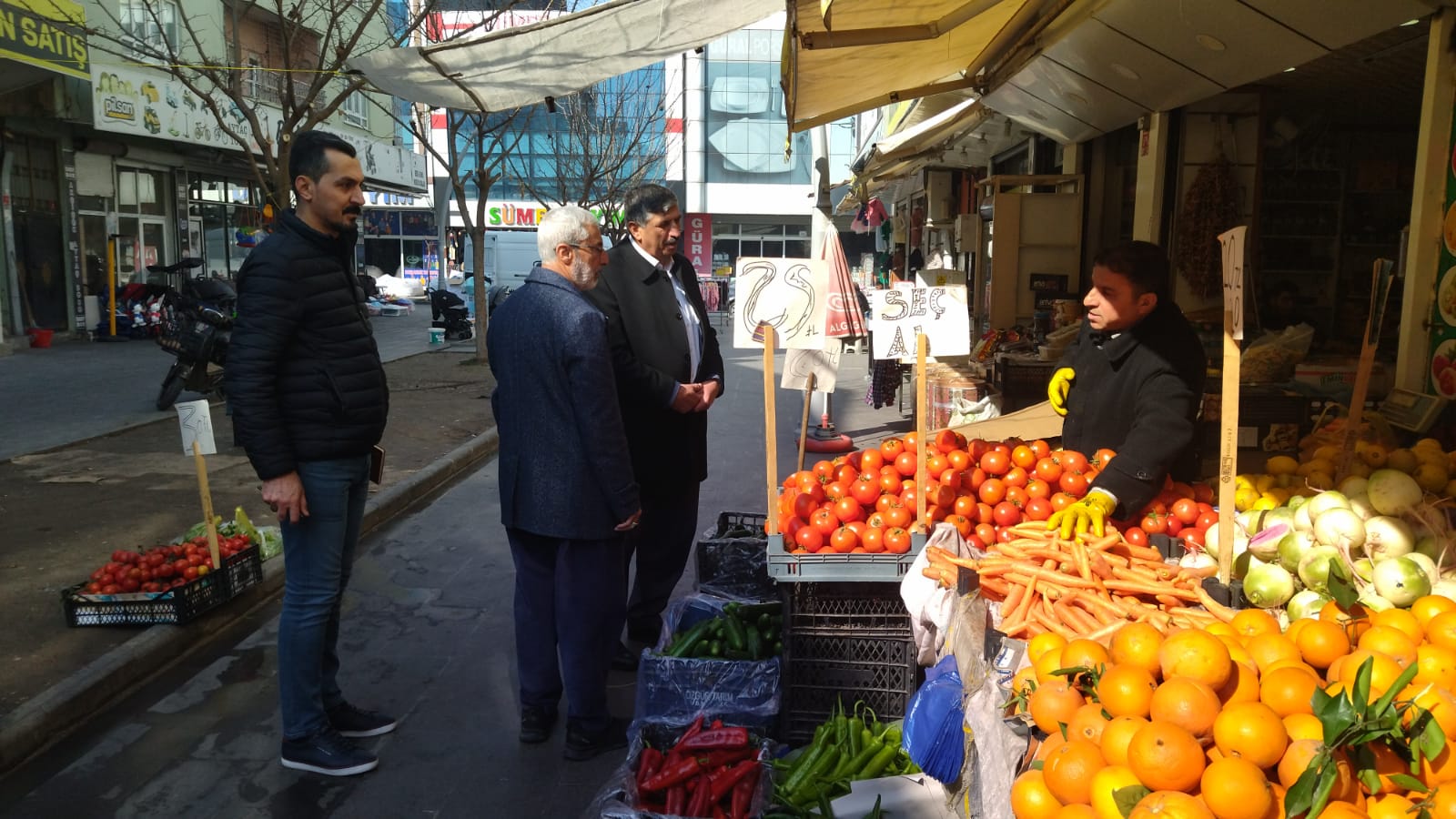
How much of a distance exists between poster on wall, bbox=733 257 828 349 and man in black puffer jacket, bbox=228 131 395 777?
1568 millimetres

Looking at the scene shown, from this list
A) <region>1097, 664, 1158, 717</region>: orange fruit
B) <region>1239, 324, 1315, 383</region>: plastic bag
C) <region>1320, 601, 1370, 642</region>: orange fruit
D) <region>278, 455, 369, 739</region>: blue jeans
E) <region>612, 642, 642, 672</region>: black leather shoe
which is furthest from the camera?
<region>1239, 324, 1315, 383</region>: plastic bag

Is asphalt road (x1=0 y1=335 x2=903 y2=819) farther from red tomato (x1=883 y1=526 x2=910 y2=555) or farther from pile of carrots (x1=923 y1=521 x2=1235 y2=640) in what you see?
pile of carrots (x1=923 y1=521 x2=1235 y2=640)

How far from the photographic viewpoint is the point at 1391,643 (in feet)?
7.18

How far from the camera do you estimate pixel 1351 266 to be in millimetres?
8938

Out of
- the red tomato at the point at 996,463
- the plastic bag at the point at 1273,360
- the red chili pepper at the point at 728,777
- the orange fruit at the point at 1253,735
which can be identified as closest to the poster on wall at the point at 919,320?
the red tomato at the point at 996,463

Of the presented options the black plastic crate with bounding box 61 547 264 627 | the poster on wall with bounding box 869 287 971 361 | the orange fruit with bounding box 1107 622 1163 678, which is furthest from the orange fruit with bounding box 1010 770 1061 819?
the black plastic crate with bounding box 61 547 264 627

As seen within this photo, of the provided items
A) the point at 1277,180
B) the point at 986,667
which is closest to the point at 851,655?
the point at 986,667

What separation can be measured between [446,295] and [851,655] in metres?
19.7

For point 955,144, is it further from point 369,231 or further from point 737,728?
point 369,231

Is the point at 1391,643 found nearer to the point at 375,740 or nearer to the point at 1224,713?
the point at 1224,713

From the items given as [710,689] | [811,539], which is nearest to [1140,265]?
[811,539]

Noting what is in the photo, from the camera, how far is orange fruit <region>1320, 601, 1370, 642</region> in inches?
95.6

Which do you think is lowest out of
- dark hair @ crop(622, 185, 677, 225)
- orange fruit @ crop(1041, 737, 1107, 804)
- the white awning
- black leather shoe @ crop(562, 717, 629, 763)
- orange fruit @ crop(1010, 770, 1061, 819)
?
black leather shoe @ crop(562, 717, 629, 763)

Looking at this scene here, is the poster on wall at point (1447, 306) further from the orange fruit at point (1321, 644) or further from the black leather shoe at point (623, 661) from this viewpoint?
the black leather shoe at point (623, 661)
